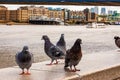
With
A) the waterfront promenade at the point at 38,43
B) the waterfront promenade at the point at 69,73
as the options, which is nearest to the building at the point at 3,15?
the waterfront promenade at the point at 38,43

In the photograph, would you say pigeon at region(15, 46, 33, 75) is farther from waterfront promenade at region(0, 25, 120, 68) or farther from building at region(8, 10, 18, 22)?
building at region(8, 10, 18, 22)

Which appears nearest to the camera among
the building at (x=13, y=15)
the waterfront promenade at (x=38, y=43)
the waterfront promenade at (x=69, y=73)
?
the waterfront promenade at (x=69, y=73)

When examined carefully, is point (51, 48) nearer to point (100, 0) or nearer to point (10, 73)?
point (10, 73)

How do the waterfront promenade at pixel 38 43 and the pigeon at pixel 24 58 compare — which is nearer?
the pigeon at pixel 24 58

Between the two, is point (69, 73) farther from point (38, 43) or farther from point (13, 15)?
point (13, 15)

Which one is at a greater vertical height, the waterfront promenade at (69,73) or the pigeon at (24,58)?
the pigeon at (24,58)

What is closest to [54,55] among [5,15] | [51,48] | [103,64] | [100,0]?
[51,48]

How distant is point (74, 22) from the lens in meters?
143

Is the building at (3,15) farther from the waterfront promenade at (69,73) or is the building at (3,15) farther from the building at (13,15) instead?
the waterfront promenade at (69,73)

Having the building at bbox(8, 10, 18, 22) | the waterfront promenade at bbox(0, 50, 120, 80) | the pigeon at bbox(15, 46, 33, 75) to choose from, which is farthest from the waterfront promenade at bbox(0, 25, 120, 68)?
the building at bbox(8, 10, 18, 22)

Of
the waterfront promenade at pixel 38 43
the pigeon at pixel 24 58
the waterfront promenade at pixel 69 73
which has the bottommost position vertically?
the waterfront promenade at pixel 38 43

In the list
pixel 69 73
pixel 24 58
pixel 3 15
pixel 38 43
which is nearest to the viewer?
pixel 24 58

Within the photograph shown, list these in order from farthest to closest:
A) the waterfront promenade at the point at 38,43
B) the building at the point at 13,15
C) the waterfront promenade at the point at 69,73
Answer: the building at the point at 13,15 < the waterfront promenade at the point at 38,43 < the waterfront promenade at the point at 69,73

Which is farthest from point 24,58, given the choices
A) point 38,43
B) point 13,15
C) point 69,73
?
point 13,15
